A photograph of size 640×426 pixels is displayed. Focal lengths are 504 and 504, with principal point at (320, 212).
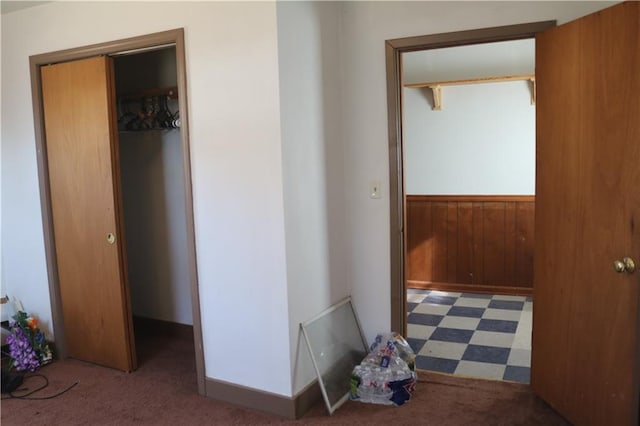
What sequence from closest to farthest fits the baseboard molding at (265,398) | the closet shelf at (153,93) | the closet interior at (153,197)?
the baseboard molding at (265,398) → the closet shelf at (153,93) → the closet interior at (153,197)

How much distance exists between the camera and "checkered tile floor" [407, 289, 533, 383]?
305 cm

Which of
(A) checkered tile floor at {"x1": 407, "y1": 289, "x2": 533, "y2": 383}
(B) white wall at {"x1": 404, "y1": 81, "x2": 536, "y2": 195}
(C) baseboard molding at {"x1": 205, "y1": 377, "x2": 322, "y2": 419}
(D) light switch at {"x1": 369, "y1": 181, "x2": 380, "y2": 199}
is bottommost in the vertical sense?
(A) checkered tile floor at {"x1": 407, "y1": 289, "x2": 533, "y2": 383}

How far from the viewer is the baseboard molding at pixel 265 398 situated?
2.48 m

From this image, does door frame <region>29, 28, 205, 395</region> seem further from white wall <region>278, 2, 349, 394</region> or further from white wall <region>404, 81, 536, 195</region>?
white wall <region>404, 81, 536, 195</region>

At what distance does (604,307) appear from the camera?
2.10 meters

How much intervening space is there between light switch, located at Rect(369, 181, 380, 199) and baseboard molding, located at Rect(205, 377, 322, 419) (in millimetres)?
1072

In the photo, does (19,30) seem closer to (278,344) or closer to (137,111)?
(137,111)

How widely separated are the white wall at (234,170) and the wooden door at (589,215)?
4.18 feet

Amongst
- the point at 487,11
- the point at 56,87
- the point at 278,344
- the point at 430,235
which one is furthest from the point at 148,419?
the point at 430,235

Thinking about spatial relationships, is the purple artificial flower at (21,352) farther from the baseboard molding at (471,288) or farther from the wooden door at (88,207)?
the baseboard molding at (471,288)

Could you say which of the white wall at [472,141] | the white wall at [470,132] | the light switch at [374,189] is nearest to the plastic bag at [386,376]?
the light switch at [374,189]

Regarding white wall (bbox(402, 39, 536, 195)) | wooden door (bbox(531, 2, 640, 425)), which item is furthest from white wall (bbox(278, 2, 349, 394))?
white wall (bbox(402, 39, 536, 195))

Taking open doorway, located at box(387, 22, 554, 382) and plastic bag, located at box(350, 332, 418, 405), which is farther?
open doorway, located at box(387, 22, 554, 382)

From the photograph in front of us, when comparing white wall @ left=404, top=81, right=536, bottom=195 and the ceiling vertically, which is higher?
the ceiling
